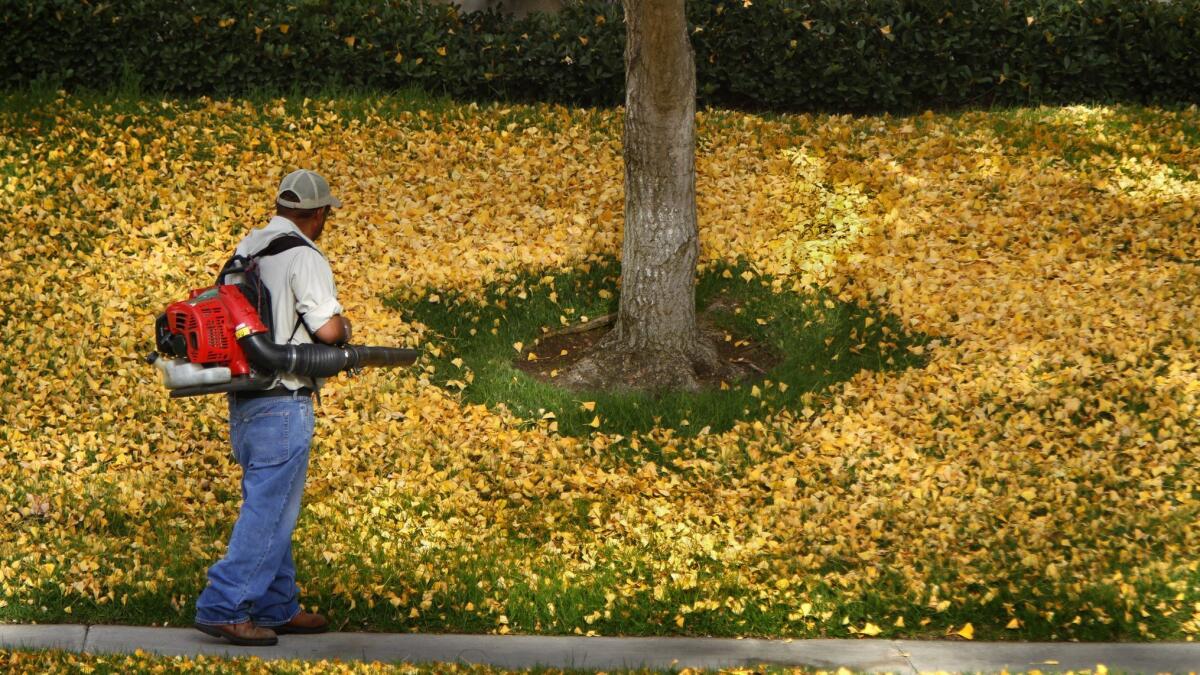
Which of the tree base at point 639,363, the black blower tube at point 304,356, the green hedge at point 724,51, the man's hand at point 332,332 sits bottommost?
the tree base at point 639,363

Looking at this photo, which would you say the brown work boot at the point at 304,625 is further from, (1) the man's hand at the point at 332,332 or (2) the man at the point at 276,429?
(1) the man's hand at the point at 332,332

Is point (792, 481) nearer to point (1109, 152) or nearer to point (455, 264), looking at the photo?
point (455, 264)

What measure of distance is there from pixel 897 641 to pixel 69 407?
505 cm

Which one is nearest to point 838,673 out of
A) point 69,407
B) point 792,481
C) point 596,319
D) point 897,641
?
point 897,641

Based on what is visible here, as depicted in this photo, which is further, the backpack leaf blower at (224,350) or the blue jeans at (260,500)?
the blue jeans at (260,500)

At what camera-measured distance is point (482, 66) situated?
12.5m

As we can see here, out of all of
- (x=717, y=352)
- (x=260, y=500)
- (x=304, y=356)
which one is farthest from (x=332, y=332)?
(x=717, y=352)

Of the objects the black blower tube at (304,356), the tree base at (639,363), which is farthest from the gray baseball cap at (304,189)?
the tree base at (639,363)

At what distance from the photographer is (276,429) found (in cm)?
538

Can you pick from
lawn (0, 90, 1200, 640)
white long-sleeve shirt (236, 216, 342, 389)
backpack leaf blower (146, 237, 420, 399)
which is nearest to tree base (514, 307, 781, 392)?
lawn (0, 90, 1200, 640)

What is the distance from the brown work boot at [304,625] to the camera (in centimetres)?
584

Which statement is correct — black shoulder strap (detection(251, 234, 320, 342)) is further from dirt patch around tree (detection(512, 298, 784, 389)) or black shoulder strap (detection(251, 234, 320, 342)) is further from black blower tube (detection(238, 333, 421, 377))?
dirt patch around tree (detection(512, 298, 784, 389))

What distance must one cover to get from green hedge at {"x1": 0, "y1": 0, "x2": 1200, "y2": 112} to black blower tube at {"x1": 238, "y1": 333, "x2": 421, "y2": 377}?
7.55 m

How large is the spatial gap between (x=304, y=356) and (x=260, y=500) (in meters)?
0.67
